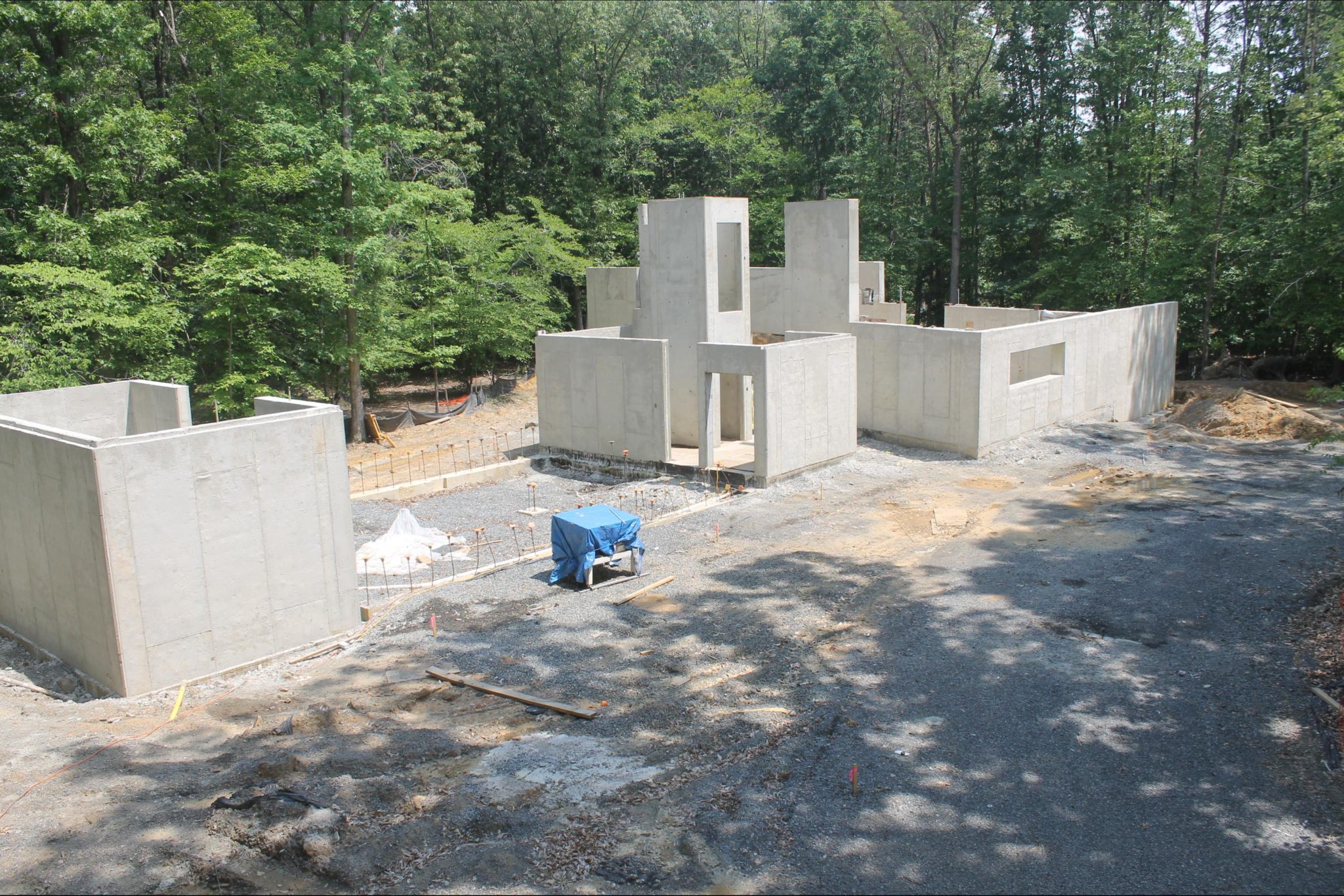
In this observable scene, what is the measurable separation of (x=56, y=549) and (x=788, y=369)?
12879 mm

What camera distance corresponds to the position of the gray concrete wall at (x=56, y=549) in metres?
10.5

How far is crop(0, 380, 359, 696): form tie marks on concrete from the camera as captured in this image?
34.7ft

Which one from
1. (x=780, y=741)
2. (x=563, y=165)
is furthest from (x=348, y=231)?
(x=780, y=741)

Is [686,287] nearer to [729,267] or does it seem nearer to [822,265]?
[729,267]

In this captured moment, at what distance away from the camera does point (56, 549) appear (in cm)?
1118

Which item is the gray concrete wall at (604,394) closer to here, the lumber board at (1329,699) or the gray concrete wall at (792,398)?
the gray concrete wall at (792,398)

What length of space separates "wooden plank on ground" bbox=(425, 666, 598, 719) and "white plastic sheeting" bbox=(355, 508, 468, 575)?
13.7ft

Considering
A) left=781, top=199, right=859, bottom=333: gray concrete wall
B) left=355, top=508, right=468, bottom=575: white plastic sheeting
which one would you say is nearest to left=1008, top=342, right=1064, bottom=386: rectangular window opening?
left=781, top=199, right=859, bottom=333: gray concrete wall

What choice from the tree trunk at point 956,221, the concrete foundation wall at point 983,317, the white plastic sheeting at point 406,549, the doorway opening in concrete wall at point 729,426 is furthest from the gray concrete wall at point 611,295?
the white plastic sheeting at point 406,549

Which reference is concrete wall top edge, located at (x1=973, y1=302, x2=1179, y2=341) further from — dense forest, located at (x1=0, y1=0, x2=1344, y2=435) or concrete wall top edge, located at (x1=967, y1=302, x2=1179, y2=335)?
dense forest, located at (x1=0, y1=0, x2=1344, y2=435)

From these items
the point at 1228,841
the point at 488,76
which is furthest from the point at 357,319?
the point at 1228,841

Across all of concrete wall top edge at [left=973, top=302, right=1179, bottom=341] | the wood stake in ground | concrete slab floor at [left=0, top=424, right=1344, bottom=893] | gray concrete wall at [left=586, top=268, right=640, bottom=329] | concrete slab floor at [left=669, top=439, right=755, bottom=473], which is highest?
gray concrete wall at [left=586, top=268, right=640, bottom=329]

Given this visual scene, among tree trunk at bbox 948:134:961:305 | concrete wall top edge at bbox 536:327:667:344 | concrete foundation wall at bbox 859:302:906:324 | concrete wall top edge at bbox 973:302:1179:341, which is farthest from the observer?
tree trunk at bbox 948:134:961:305

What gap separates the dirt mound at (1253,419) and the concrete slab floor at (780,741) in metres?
7.63
